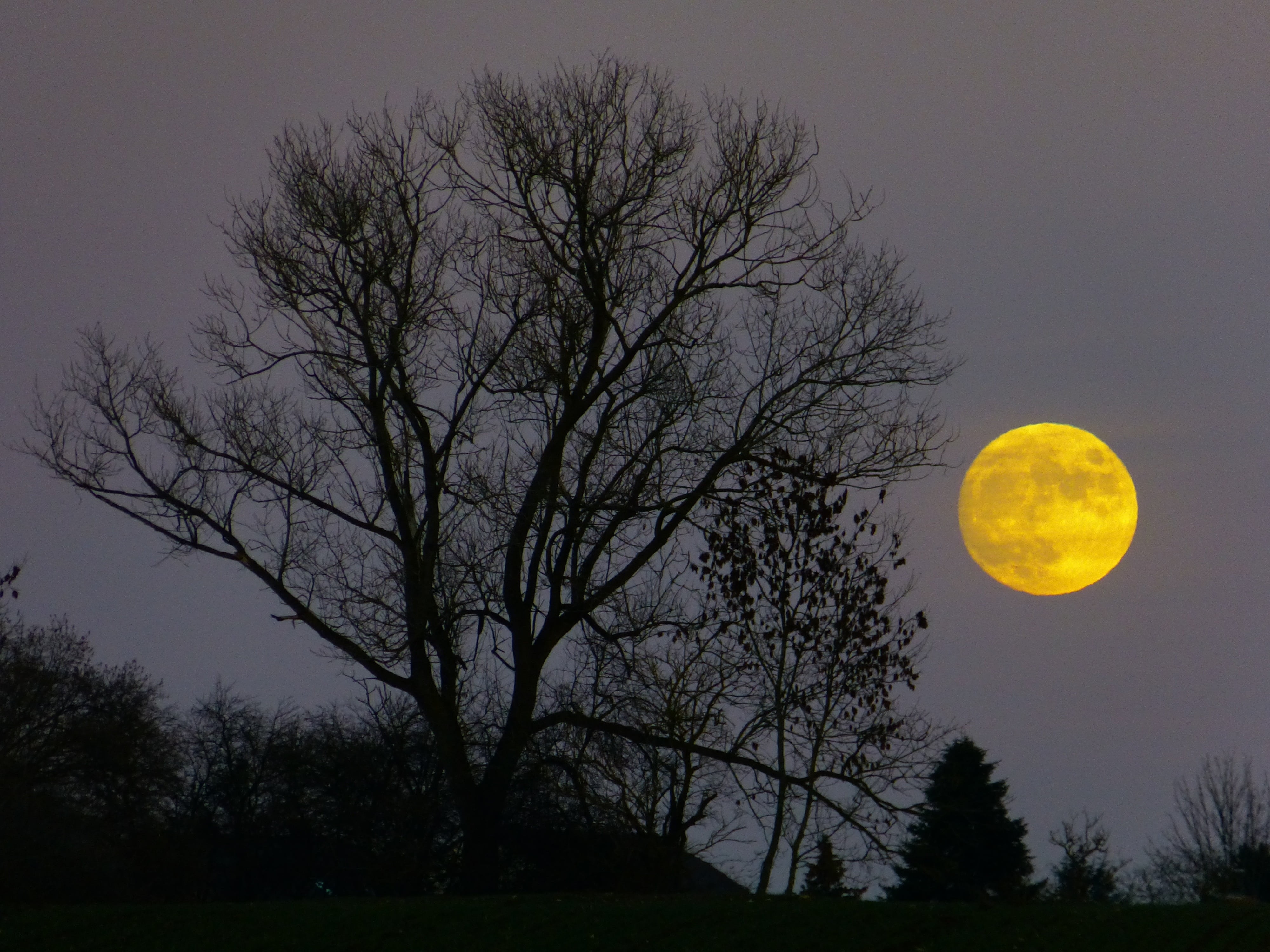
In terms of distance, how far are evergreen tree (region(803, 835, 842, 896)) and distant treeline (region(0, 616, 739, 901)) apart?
80.2 inches

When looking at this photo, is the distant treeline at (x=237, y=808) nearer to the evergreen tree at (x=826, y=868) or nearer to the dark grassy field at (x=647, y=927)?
the evergreen tree at (x=826, y=868)

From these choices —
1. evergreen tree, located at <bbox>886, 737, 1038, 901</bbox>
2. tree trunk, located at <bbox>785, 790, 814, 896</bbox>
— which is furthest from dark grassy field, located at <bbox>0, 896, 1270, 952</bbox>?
evergreen tree, located at <bbox>886, 737, 1038, 901</bbox>

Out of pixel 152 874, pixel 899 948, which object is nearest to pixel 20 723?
pixel 152 874

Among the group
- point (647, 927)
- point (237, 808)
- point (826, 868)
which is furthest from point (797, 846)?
point (237, 808)

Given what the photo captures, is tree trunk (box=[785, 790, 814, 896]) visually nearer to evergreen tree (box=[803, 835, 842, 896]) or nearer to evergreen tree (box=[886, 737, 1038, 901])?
evergreen tree (box=[803, 835, 842, 896])

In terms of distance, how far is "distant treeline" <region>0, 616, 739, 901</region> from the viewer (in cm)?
2042

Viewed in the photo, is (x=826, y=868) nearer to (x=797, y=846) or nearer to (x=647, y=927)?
(x=797, y=846)

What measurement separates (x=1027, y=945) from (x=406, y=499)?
1110 centimetres

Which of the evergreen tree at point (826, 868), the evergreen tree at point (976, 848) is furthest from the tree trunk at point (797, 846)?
the evergreen tree at point (976, 848)

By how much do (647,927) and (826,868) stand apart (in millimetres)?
6685

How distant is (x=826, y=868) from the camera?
18.2 meters

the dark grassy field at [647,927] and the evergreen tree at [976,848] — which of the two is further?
the evergreen tree at [976,848]

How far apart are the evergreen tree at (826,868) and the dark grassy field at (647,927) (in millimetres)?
4453

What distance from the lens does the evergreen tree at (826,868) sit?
18.4m
